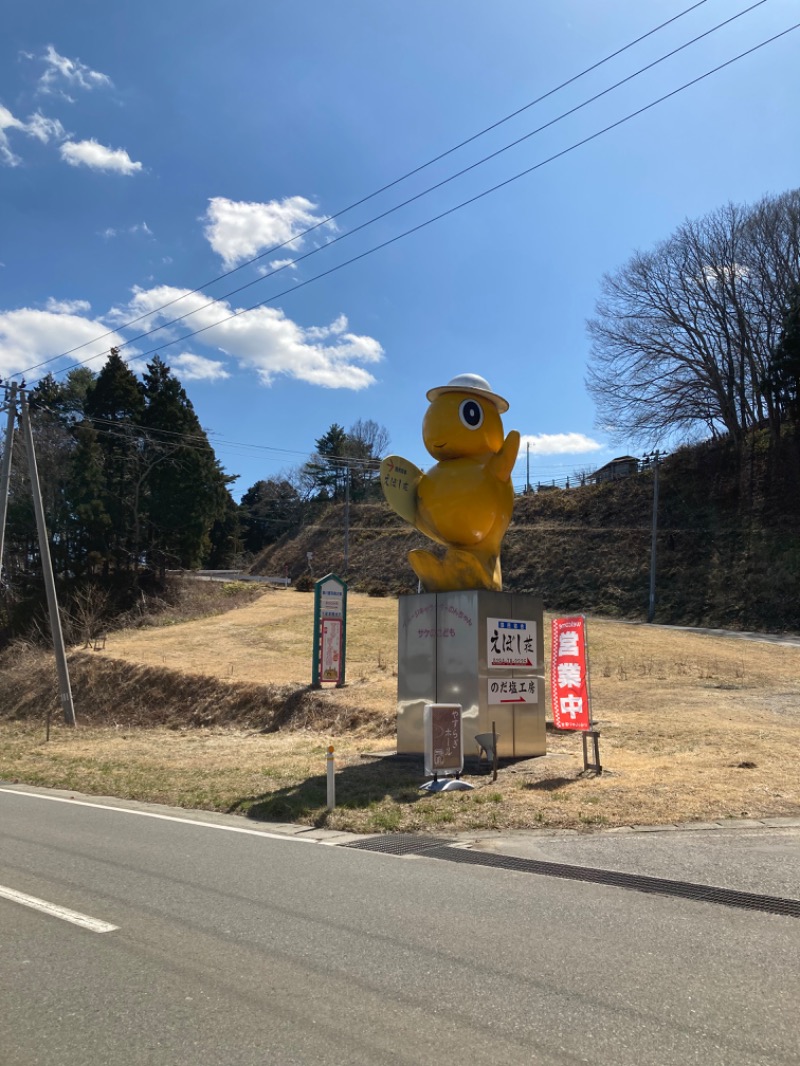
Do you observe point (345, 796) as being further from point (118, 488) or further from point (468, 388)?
point (118, 488)

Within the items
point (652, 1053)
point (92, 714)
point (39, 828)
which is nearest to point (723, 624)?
point (92, 714)

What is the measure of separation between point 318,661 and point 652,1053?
18702 millimetres

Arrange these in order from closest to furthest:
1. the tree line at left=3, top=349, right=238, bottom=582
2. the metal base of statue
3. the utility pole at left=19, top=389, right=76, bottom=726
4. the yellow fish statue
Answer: the metal base of statue → the yellow fish statue → the utility pole at left=19, top=389, right=76, bottom=726 → the tree line at left=3, top=349, right=238, bottom=582

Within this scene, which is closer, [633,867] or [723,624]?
[633,867]

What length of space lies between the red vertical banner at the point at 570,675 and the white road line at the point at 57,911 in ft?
33.0

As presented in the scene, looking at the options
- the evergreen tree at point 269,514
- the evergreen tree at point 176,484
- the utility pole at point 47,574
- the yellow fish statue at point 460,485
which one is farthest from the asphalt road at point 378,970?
the evergreen tree at point 269,514

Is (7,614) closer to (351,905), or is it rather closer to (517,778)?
(517,778)

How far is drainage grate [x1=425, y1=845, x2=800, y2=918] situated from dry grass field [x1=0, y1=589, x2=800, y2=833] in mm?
1446

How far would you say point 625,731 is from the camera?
49.3 feet

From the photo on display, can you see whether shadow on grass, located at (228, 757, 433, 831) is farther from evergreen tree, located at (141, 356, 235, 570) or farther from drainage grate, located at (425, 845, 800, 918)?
evergreen tree, located at (141, 356, 235, 570)

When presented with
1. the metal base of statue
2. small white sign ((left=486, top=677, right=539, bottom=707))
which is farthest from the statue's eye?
small white sign ((left=486, top=677, right=539, bottom=707))

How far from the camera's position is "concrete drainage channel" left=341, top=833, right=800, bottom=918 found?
5934 mm

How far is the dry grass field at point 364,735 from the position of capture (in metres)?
9.77

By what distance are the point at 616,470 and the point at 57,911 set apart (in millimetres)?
58304
